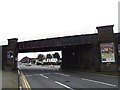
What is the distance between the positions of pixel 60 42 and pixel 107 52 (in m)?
10.9

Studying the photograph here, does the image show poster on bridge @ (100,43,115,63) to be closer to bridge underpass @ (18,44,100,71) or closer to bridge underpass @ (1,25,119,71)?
bridge underpass @ (1,25,119,71)

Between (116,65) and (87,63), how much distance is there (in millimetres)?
8099

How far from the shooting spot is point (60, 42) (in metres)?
54.3

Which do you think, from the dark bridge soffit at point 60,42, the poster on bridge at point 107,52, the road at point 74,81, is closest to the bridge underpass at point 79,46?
the dark bridge soffit at point 60,42

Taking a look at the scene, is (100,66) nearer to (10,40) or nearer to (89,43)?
(89,43)

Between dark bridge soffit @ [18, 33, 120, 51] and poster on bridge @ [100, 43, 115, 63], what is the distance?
85.5 inches

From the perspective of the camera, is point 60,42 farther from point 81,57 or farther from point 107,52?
point 107,52

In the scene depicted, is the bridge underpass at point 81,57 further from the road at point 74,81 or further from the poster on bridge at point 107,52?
the road at point 74,81

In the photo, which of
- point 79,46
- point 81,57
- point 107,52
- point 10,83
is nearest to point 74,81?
point 10,83

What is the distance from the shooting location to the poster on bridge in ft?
153

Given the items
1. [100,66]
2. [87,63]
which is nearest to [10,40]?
[87,63]

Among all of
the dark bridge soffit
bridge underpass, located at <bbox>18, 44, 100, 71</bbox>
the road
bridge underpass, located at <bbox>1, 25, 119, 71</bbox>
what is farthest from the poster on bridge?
the road

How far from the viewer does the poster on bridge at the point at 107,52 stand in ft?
153

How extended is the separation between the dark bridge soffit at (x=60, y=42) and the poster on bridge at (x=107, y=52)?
7.13 ft
